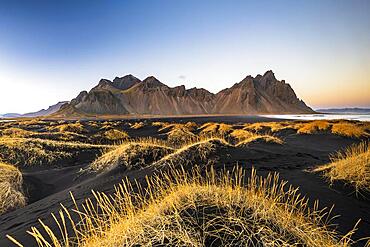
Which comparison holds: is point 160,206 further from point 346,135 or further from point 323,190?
point 346,135

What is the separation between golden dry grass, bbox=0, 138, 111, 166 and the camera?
14.0 meters

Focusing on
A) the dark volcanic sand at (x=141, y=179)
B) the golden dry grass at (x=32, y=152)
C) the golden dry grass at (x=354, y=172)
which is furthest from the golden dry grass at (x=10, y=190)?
the golden dry grass at (x=354, y=172)

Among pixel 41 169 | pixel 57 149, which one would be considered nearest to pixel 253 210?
pixel 41 169

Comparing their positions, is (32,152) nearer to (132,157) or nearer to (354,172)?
(132,157)

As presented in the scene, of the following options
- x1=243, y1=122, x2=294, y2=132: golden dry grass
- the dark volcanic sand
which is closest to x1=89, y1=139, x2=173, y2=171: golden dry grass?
the dark volcanic sand

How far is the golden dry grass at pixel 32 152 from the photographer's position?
45.9 ft

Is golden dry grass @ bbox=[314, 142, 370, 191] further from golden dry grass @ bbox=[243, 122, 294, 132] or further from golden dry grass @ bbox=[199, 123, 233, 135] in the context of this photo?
golden dry grass @ bbox=[243, 122, 294, 132]

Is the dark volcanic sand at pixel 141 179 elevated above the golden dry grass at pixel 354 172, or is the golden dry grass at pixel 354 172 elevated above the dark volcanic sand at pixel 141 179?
the golden dry grass at pixel 354 172

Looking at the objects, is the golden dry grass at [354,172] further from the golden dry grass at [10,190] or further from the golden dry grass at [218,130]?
the golden dry grass at [218,130]

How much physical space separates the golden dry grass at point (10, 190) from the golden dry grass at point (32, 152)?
4.34m

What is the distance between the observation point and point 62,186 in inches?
424

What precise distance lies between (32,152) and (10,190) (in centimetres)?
689

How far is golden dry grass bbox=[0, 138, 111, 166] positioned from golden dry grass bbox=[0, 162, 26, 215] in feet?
14.2

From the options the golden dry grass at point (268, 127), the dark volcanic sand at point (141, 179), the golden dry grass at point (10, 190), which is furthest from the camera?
the golden dry grass at point (268, 127)
